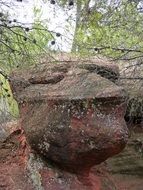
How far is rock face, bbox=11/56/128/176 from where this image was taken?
6809mm

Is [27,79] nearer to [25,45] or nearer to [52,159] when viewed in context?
[52,159]

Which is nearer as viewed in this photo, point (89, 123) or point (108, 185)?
point (89, 123)

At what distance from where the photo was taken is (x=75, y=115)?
681cm

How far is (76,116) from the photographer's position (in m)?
6.81

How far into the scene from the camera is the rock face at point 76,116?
22.3ft

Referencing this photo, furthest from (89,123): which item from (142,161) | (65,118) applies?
(142,161)

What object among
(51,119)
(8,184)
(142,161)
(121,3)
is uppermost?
(121,3)

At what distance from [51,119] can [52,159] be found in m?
0.60

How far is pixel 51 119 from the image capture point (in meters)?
6.90

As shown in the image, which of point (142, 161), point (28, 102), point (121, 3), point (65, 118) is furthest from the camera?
point (142, 161)

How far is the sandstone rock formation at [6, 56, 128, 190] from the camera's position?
22.3 ft

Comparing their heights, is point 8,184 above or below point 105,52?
below

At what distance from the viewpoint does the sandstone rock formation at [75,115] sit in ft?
22.3

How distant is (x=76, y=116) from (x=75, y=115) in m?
0.02
